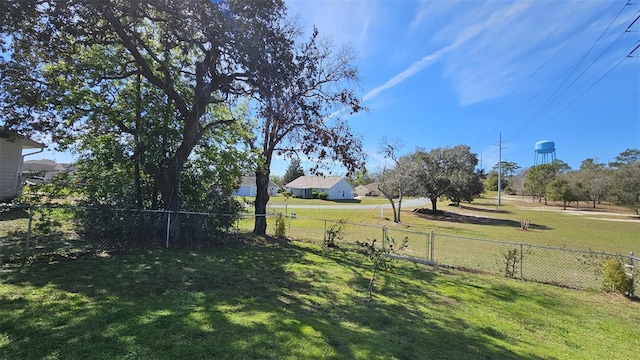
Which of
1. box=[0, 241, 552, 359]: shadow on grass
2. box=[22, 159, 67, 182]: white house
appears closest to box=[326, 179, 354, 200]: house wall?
box=[22, 159, 67, 182]: white house

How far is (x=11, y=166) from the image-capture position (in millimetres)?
14078

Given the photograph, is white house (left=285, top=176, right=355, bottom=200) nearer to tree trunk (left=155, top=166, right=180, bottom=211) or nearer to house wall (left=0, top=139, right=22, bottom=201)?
house wall (left=0, top=139, right=22, bottom=201)

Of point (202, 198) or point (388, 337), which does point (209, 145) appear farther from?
point (388, 337)

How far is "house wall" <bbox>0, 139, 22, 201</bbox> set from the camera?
1352cm

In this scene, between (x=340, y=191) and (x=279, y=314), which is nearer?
(x=279, y=314)

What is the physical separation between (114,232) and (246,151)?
5.63 metres

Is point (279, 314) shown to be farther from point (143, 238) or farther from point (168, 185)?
point (168, 185)

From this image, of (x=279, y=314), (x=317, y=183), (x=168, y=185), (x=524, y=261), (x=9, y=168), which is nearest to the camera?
(x=279, y=314)

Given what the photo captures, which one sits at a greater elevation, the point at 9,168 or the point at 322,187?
the point at 322,187

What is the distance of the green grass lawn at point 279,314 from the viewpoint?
3160mm

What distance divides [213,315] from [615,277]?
9296 millimetres

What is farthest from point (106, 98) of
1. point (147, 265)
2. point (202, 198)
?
point (147, 265)

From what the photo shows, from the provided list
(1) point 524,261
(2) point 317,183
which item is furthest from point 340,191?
(1) point 524,261

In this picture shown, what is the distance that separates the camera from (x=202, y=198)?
10.2 m
